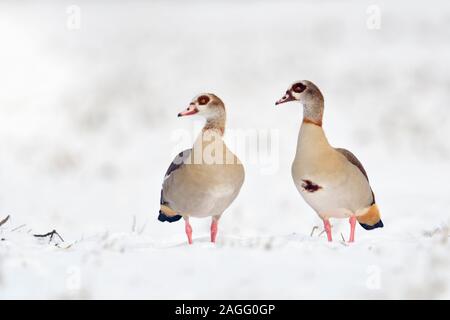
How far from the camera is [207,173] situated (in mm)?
5215

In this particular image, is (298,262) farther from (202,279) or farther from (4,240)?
(4,240)

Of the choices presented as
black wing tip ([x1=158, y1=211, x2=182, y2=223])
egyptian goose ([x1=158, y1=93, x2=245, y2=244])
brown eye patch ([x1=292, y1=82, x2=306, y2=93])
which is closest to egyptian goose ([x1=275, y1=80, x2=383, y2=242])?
brown eye patch ([x1=292, y1=82, x2=306, y2=93])

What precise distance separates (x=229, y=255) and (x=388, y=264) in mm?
958

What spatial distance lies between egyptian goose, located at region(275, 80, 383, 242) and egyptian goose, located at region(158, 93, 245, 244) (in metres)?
0.41

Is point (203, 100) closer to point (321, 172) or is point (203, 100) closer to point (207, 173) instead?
point (207, 173)

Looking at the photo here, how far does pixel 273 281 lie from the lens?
4551mm

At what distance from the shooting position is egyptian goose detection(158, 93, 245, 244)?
5195mm

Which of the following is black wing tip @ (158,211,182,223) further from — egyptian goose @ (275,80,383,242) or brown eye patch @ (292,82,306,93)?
brown eye patch @ (292,82,306,93)

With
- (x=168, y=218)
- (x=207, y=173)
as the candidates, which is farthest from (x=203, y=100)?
(x=168, y=218)

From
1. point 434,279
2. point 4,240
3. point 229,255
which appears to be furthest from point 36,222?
point 434,279

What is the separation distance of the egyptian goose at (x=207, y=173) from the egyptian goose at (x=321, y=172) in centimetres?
41

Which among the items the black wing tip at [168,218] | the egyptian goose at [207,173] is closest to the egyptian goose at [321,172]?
the egyptian goose at [207,173]
